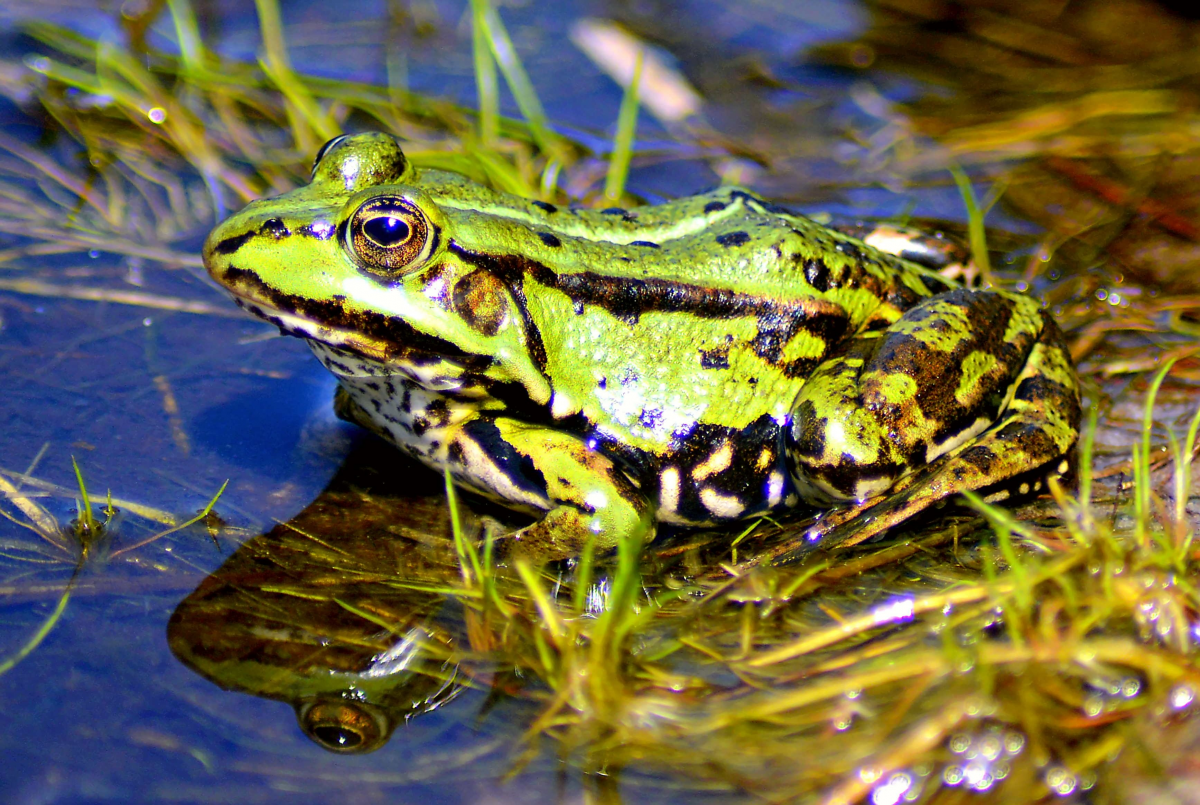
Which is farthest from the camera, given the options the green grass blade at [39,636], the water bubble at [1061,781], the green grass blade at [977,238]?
the green grass blade at [977,238]

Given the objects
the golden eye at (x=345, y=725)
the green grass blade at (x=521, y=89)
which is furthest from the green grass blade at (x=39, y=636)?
the green grass blade at (x=521, y=89)

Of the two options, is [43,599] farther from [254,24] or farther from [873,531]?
[254,24]

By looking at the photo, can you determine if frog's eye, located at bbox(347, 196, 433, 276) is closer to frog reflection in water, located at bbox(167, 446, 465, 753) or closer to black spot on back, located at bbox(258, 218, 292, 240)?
black spot on back, located at bbox(258, 218, 292, 240)

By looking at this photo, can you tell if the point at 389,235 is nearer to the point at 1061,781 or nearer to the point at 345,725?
the point at 345,725

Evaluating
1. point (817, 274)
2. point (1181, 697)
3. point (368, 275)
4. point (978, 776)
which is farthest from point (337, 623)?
point (1181, 697)

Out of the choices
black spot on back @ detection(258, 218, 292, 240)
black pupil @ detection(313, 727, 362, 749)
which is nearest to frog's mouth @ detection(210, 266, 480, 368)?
black spot on back @ detection(258, 218, 292, 240)

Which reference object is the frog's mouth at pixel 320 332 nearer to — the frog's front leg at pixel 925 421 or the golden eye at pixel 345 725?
the golden eye at pixel 345 725


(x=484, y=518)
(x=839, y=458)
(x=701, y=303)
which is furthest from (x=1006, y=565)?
(x=484, y=518)
